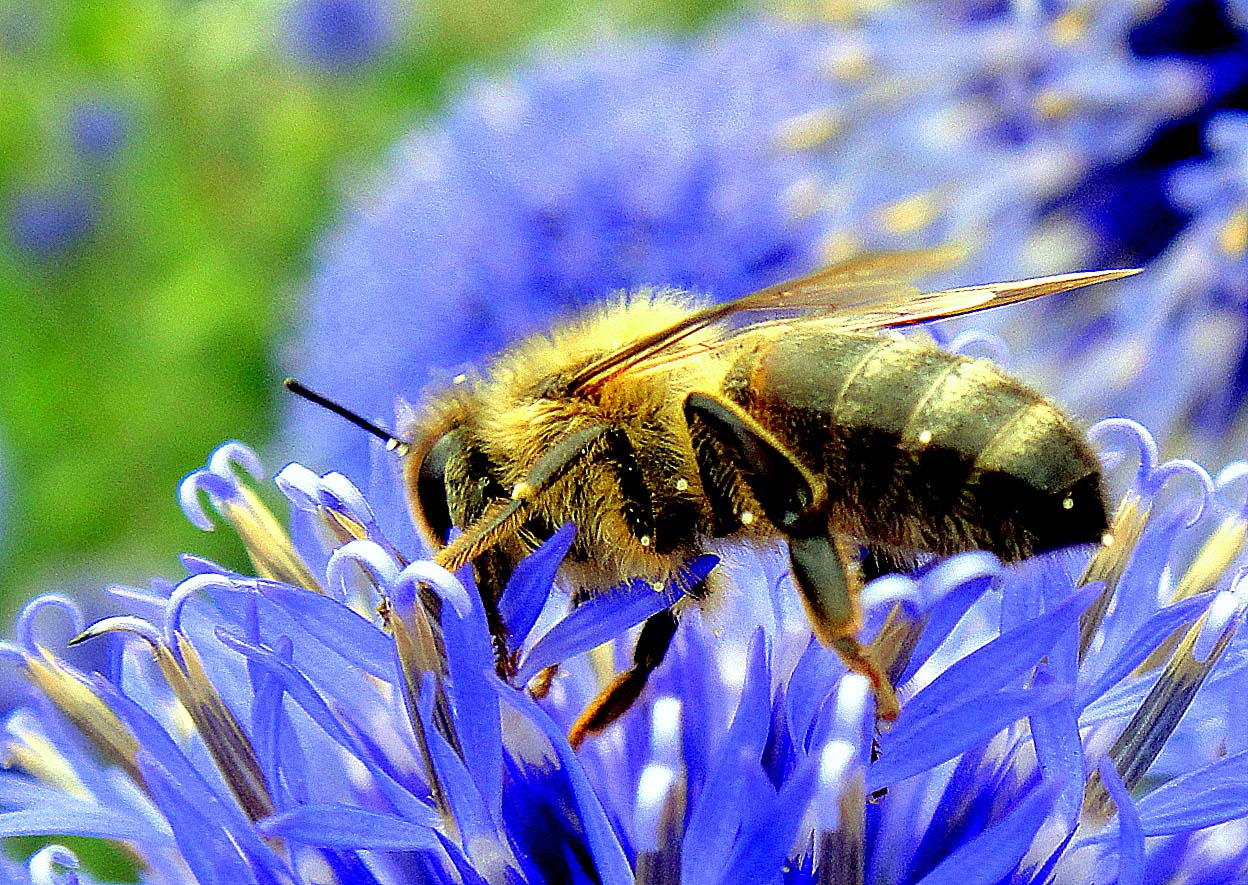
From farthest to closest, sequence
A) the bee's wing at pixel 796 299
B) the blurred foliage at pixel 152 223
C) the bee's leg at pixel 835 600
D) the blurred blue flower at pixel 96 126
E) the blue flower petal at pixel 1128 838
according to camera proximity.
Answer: the blurred blue flower at pixel 96 126
the blurred foliage at pixel 152 223
the bee's wing at pixel 796 299
the bee's leg at pixel 835 600
the blue flower petal at pixel 1128 838

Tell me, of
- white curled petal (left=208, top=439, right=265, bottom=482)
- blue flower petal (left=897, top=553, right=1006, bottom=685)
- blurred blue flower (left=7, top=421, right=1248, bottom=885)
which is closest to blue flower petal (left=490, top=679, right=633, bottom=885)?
blurred blue flower (left=7, top=421, right=1248, bottom=885)

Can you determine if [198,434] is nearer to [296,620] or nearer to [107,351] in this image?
[107,351]

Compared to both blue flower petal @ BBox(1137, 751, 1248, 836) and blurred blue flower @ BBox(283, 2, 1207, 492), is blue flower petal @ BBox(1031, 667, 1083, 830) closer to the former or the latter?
blue flower petal @ BBox(1137, 751, 1248, 836)

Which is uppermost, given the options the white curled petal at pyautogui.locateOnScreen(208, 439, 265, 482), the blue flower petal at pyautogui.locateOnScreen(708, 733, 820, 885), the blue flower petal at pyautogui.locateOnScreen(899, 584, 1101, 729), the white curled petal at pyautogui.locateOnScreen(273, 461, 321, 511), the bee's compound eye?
the white curled petal at pyautogui.locateOnScreen(208, 439, 265, 482)

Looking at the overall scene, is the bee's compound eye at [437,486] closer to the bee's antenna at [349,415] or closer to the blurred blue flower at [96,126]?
the bee's antenna at [349,415]

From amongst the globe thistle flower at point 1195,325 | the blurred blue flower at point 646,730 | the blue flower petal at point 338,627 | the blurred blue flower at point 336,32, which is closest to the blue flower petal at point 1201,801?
the blurred blue flower at point 646,730

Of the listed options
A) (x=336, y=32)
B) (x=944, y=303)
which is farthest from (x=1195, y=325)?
(x=336, y=32)

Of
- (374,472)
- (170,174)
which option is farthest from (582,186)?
(170,174)
